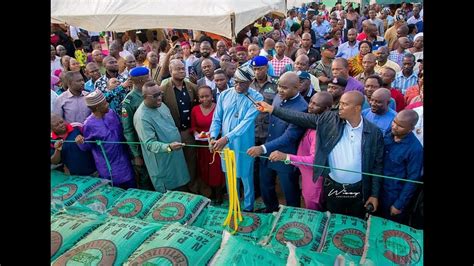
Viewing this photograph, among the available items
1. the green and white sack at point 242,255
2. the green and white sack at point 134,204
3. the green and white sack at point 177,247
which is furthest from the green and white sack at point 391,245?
the green and white sack at point 134,204

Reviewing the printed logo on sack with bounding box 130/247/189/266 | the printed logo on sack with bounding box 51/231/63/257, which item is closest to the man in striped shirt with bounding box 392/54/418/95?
the printed logo on sack with bounding box 130/247/189/266

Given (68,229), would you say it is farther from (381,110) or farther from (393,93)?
(393,93)

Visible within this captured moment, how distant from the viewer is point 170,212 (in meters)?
3.55

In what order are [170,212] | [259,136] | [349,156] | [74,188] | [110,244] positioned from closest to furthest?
[110,244] → [349,156] → [170,212] → [74,188] → [259,136]

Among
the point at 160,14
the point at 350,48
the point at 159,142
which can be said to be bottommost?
the point at 159,142

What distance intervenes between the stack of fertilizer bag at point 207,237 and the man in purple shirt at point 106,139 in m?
0.60

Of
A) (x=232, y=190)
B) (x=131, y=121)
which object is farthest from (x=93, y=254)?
(x=131, y=121)

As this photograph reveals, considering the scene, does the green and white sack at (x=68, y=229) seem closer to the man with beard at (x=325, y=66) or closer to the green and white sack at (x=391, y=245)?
the green and white sack at (x=391, y=245)

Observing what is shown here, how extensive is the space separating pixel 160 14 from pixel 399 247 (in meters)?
5.05

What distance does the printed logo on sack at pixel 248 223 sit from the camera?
350cm

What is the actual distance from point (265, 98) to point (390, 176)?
167 cm

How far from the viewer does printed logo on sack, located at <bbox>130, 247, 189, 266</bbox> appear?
110 inches

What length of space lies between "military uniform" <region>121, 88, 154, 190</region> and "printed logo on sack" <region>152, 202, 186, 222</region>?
37.0 inches
